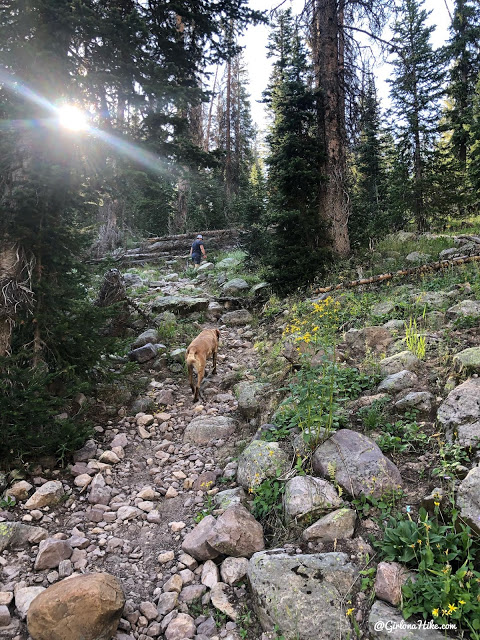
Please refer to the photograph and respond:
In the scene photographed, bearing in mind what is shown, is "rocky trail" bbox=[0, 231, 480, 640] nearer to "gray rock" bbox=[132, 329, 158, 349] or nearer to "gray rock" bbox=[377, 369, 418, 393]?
"gray rock" bbox=[377, 369, 418, 393]

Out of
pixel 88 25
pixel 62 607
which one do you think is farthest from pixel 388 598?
pixel 88 25

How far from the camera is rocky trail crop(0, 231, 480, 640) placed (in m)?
2.51

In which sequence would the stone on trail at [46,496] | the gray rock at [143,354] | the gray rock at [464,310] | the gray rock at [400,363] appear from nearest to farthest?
1. the stone on trail at [46,496]
2. the gray rock at [400,363]
3. the gray rock at [464,310]
4. the gray rock at [143,354]

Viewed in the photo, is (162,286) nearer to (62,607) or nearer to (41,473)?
(41,473)

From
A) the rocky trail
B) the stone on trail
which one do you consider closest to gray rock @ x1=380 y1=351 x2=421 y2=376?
the rocky trail

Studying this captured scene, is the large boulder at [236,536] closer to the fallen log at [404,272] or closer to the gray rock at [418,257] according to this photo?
the fallen log at [404,272]

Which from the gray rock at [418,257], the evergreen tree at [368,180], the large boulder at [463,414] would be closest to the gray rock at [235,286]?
the evergreen tree at [368,180]

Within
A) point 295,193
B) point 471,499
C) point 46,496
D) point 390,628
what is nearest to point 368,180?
point 295,193

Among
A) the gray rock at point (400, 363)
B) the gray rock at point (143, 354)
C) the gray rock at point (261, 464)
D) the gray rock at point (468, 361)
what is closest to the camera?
the gray rock at point (261, 464)

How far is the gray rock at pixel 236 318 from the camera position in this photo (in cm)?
1015

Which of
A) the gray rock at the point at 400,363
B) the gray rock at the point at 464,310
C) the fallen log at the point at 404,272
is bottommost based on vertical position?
the gray rock at the point at 400,363

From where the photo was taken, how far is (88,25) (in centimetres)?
489

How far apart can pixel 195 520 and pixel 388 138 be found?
1002 inches

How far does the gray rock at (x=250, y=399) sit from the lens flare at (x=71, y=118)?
4.35 metres
